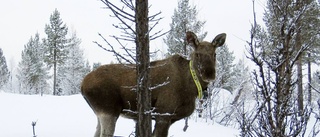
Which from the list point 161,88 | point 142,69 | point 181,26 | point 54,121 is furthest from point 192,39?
point 181,26

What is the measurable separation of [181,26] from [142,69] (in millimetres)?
18475

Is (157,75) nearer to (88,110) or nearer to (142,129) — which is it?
(142,129)

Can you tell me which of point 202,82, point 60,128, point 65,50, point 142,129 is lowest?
point 60,128

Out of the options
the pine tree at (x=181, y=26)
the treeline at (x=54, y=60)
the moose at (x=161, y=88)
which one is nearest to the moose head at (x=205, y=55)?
the moose at (x=161, y=88)

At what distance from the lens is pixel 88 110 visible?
36.7 ft

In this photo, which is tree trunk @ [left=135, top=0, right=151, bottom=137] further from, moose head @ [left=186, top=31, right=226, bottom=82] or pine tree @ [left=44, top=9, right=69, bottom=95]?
pine tree @ [left=44, top=9, right=69, bottom=95]

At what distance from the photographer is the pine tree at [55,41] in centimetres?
4263

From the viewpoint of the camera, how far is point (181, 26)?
69.7 ft

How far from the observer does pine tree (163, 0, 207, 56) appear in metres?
20.4

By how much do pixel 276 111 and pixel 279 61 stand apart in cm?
49

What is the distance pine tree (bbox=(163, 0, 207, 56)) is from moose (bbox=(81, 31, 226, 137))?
10.6 m

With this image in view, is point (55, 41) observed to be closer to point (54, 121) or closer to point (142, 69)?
point (54, 121)

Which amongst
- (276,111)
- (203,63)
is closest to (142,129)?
(276,111)

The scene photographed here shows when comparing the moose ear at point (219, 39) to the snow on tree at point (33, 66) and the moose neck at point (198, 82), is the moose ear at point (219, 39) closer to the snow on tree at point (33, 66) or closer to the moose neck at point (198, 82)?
the moose neck at point (198, 82)
